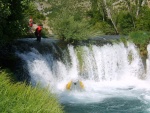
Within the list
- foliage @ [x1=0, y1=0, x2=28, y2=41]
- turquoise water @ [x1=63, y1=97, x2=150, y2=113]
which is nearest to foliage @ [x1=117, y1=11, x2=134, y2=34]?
turquoise water @ [x1=63, y1=97, x2=150, y2=113]

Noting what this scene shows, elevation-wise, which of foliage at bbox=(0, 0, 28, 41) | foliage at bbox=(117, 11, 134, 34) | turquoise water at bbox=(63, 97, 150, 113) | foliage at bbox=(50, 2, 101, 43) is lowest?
turquoise water at bbox=(63, 97, 150, 113)

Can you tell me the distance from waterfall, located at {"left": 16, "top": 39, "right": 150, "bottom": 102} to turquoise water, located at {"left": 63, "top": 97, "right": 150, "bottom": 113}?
0.89 m

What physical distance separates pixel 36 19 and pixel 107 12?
6766 millimetres

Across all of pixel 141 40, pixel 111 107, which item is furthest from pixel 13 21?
pixel 141 40

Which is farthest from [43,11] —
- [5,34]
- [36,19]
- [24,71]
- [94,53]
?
[5,34]

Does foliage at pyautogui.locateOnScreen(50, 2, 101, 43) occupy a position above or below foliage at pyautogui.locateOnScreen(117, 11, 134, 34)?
above

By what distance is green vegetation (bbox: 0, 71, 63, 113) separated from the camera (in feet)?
27.6

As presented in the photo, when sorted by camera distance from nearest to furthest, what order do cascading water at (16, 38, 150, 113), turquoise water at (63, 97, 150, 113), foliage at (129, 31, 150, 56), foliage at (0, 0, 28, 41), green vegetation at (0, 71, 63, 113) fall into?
green vegetation at (0, 71, 63, 113)
foliage at (0, 0, 28, 41)
turquoise water at (63, 97, 150, 113)
cascading water at (16, 38, 150, 113)
foliage at (129, 31, 150, 56)

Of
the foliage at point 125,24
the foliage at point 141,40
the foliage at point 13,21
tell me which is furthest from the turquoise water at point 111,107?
the foliage at point 125,24

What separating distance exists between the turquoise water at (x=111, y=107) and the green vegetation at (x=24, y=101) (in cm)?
632

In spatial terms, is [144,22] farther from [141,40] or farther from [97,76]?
[97,76]

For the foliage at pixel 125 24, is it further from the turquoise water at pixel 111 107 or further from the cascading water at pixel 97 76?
the turquoise water at pixel 111 107

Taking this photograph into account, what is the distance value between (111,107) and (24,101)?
860 centimetres

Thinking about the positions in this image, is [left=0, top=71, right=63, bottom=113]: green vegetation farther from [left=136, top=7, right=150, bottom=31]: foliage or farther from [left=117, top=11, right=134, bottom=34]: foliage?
[left=136, top=7, right=150, bottom=31]: foliage
